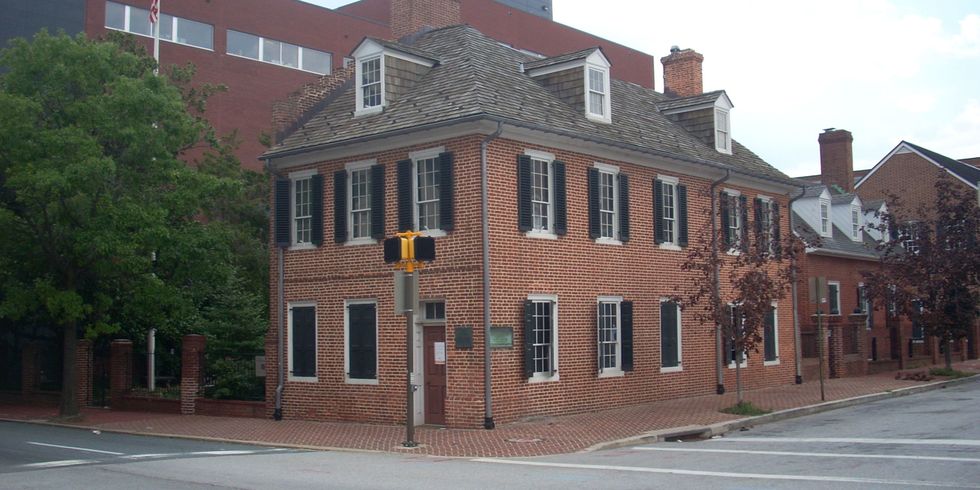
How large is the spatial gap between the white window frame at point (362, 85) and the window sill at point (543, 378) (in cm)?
676

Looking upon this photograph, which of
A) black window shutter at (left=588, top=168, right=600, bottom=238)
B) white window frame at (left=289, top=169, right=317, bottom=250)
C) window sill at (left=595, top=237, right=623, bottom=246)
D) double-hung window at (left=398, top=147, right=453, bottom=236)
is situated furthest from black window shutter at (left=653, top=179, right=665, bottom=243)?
white window frame at (left=289, top=169, right=317, bottom=250)

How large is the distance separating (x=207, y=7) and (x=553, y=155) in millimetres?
29313

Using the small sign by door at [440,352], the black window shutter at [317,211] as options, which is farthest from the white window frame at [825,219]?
the small sign by door at [440,352]

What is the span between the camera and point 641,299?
23.4 meters

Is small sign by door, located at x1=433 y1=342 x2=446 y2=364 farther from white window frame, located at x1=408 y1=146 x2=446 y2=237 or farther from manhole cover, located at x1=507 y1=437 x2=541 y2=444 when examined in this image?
manhole cover, located at x1=507 y1=437 x2=541 y2=444

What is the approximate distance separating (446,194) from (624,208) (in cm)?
507

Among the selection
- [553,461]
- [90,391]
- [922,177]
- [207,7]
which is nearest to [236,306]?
[90,391]

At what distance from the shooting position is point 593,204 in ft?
72.0

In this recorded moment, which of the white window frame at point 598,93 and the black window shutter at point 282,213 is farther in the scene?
the black window shutter at point 282,213

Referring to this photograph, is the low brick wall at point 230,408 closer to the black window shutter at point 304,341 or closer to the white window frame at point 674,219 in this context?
the black window shutter at point 304,341

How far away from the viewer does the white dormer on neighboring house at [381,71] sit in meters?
21.7

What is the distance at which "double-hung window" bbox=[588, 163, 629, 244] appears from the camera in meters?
22.0

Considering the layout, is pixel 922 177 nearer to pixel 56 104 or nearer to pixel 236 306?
pixel 236 306

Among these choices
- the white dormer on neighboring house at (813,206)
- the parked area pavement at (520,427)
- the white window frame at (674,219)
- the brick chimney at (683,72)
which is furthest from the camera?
the white dormer on neighboring house at (813,206)
